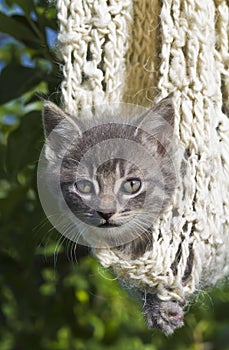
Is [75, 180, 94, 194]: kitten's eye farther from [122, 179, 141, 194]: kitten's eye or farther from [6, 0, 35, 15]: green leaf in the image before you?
[6, 0, 35, 15]: green leaf

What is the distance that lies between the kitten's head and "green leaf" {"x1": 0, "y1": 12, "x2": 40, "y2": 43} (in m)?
0.43

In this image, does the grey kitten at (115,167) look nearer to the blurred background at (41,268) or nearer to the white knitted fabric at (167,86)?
the white knitted fabric at (167,86)

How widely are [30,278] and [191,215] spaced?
0.74 metres

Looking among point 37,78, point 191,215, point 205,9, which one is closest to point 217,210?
point 191,215

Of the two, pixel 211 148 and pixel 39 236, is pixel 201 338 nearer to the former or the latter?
pixel 39 236

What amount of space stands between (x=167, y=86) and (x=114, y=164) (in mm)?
128

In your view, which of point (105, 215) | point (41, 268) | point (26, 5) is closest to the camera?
point (105, 215)

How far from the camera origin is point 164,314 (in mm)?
1069

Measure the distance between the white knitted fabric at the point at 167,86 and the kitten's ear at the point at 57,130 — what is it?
0.02m

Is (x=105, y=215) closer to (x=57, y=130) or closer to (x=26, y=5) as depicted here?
(x=57, y=130)

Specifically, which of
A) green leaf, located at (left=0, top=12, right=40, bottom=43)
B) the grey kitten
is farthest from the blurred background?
the grey kitten

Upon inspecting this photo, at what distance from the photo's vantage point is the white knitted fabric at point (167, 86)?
104cm

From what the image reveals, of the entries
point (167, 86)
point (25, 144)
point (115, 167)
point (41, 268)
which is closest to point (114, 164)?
point (115, 167)

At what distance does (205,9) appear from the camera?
110cm
